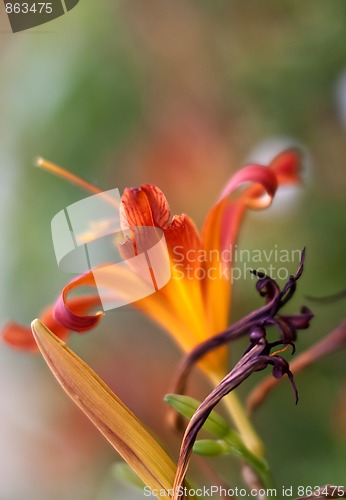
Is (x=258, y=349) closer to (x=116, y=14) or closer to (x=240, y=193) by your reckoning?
(x=240, y=193)

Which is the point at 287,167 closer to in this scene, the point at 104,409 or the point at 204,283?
the point at 204,283

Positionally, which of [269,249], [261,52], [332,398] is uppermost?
[261,52]

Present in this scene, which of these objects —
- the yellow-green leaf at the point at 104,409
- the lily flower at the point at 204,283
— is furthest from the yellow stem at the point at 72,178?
the yellow-green leaf at the point at 104,409

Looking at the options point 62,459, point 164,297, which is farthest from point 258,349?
point 62,459

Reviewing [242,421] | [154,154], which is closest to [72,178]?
[154,154]

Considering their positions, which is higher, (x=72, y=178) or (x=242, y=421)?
(x=72, y=178)

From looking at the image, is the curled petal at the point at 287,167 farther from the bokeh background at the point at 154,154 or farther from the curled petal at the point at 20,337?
the curled petal at the point at 20,337
